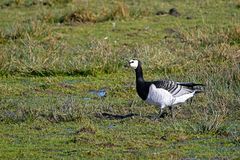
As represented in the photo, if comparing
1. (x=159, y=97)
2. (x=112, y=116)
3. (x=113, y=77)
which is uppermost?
(x=159, y=97)

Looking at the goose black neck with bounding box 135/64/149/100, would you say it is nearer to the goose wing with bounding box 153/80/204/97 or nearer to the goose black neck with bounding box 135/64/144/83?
the goose black neck with bounding box 135/64/144/83

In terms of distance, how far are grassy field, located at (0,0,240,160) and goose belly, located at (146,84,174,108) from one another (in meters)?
0.28

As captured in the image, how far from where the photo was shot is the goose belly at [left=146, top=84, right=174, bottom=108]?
1099 cm

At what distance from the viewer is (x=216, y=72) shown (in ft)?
44.4

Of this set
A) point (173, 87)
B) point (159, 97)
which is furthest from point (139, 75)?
point (159, 97)

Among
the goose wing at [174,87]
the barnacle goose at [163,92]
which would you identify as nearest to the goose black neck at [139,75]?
the barnacle goose at [163,92]

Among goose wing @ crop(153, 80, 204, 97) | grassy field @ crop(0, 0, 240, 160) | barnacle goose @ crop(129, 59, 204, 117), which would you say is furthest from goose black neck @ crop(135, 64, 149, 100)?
grassy field @ crop(0, 0, 240, 160)

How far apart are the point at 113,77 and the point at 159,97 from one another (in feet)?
13.6

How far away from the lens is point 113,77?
15094mm

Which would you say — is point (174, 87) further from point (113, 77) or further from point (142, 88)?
point (113, 77)

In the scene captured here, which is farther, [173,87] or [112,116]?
[112,116]

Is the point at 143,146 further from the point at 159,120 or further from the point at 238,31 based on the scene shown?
the point at 238,31

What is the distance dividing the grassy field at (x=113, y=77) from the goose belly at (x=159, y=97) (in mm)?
282

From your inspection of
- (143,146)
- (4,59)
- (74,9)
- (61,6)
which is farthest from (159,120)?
(61,6)
